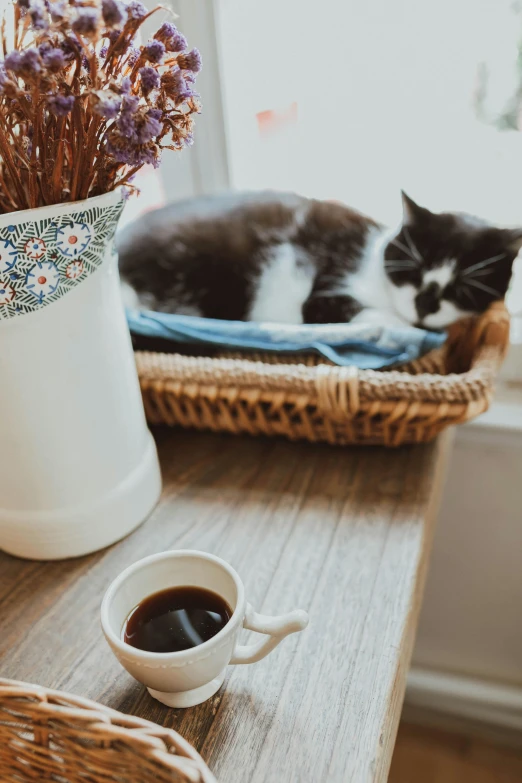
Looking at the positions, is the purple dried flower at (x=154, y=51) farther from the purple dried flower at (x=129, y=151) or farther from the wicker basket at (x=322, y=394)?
the wicker basket at (x=322, y=394)

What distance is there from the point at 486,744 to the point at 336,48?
1194 mm

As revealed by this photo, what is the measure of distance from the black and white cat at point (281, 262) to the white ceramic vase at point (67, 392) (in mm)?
346

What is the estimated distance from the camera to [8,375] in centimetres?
49

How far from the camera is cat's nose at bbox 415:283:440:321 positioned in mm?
836

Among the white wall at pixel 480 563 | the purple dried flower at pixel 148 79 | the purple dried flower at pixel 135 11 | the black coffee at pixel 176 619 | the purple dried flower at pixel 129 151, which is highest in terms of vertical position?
the purple dried flower at pixel 135 11

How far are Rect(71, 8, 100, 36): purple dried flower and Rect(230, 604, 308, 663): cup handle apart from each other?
1.22 ft

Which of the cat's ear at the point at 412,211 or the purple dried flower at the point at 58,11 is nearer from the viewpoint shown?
the purple dried flower at the point at 58,11

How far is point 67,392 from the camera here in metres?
0.51

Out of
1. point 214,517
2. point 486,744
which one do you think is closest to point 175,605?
point 214,517

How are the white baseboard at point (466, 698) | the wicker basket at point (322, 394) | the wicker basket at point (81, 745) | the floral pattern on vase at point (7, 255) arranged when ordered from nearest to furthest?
the wicker basket at point (81, 745) → the floral pattern on vase at point (7, 255) → the wicker basket at point (322, 394) → the white baseboard at point (466, 698)

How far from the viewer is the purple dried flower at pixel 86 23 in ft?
1.13

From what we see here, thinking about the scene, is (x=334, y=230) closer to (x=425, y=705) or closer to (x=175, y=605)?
(x=175, y=605)

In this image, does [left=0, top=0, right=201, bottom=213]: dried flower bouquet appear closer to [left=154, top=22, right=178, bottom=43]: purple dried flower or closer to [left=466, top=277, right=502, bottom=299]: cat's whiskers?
[left=154, top=22, right=178, bottom=43]: purple dried flower

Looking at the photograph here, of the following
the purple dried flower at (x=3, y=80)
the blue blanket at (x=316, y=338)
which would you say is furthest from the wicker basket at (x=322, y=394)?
the purple dried flower at (x=3, y=80)
